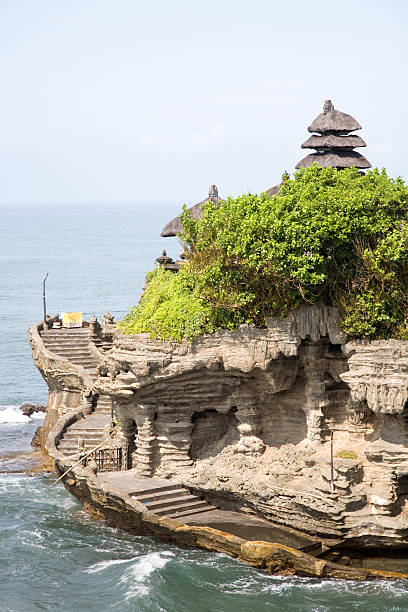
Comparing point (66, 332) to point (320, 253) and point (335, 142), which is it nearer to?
point (335, 142)

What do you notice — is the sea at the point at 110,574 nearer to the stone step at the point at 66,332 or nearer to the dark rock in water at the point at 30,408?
the stone step at the point at 66,332

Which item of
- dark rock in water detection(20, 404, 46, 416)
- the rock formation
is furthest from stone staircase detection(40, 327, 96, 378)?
the rock formation

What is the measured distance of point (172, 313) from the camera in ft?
133

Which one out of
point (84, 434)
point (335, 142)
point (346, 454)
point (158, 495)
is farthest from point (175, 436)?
point (335, 142)

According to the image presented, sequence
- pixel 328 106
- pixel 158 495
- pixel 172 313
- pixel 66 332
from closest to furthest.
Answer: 1. pixel 158 495
2. pixel 172 313
3. pixel 328 106
4. pixel 66 332

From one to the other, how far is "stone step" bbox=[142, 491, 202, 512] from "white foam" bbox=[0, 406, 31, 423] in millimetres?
28047

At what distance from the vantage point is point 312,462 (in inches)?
1505

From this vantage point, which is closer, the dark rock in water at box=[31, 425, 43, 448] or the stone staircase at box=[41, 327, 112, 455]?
the stone staircase at box=[41, 327, 112, 455]

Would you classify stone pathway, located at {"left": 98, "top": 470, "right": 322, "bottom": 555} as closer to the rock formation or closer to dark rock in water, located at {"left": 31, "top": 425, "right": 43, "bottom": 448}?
the rock formation

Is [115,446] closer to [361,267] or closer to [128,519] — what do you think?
[128,519]

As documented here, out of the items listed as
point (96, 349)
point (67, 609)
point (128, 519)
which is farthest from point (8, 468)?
point (67, 609)

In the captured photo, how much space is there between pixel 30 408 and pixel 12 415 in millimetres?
1310

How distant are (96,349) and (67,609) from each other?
2211 cm

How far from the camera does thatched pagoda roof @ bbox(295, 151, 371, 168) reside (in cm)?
4434
